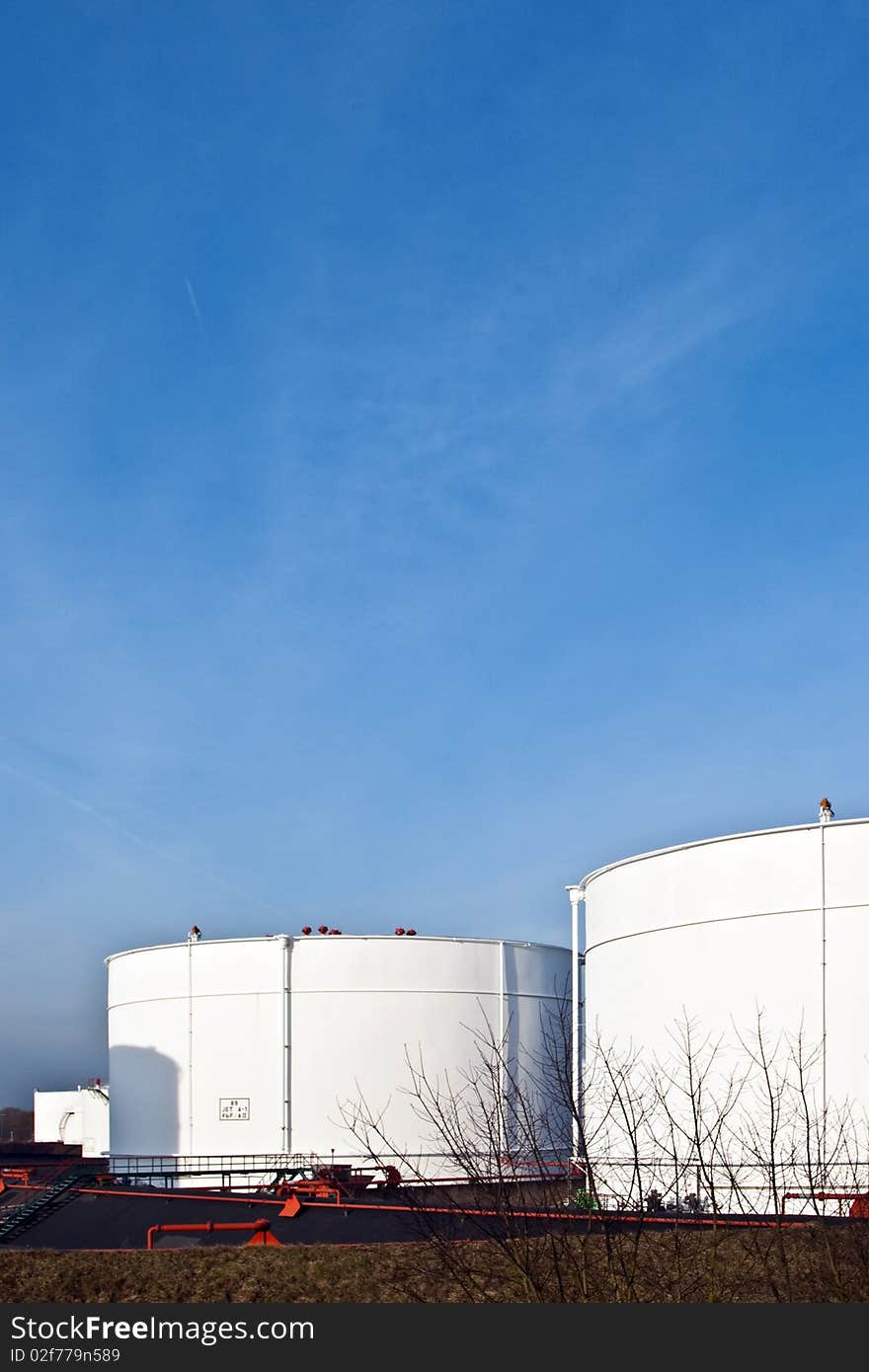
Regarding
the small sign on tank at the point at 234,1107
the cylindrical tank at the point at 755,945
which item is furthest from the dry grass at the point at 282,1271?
the small sign on tank at the point at 234,1107

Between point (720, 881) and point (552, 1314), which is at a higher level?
point (720, 881)

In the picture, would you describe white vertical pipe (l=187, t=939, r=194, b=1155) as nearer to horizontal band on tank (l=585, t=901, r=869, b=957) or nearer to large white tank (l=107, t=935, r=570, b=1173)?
large white tank (l=107, t=935, r=570, b=1173)

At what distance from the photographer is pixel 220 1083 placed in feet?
128

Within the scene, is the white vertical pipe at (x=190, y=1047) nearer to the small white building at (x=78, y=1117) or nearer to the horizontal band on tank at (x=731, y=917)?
the horizontal band on tank at (x=731, y=917)

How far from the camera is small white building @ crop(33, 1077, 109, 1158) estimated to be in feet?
225

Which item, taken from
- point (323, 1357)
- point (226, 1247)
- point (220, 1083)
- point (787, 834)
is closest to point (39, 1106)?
point (220, 1083)

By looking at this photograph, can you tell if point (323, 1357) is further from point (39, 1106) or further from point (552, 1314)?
point (39, 1106)

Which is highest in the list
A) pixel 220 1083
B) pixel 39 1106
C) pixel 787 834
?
pixel 787 834

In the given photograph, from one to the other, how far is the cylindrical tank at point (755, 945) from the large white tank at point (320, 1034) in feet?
35.7

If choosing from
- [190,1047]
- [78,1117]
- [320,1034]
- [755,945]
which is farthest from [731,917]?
[78,1117]

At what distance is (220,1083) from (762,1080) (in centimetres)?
1894

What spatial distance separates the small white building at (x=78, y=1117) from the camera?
68500 mm

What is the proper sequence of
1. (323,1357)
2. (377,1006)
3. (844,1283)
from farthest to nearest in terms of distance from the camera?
(377,1006), (844,1283), (323,1357)

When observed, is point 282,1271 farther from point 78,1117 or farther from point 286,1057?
point 78,1117
